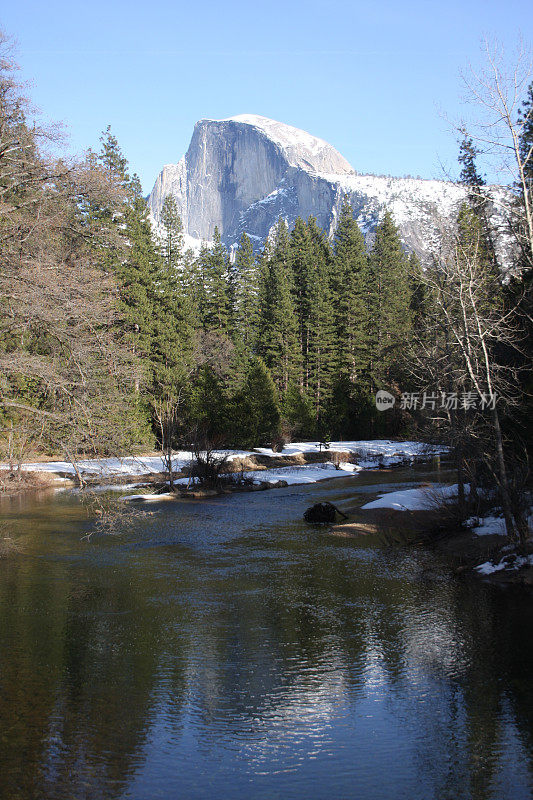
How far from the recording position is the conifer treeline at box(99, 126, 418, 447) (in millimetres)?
40156

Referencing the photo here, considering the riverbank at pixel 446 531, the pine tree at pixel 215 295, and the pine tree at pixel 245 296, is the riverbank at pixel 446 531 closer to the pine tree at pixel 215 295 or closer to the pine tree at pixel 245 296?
the pine tree at pixel 215 295

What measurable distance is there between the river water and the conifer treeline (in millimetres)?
24820

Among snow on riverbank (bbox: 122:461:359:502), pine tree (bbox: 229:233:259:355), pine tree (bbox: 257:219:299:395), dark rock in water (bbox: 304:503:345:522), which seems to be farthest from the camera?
pine tree (bbox: 229:233:259:355)

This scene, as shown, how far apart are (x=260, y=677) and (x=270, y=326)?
42.2 meters

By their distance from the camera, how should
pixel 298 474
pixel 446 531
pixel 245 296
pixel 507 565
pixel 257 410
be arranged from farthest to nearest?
pixel 245 296 < pixel 257 410 < pixel 298 474 < pixel 446 531 < pixel 507 565

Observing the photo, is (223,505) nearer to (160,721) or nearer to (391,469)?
(391,469)

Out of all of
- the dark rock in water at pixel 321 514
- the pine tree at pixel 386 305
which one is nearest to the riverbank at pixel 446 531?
the dark rock in water at pixel 321 514

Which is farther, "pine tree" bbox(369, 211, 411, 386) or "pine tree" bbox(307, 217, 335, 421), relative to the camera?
"pine tree" bbox(369, 211, 411, 386)

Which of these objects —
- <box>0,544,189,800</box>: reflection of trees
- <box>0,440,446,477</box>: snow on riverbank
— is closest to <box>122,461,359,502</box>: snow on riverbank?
<box>0,440,446,477</box>: snow on riverbank

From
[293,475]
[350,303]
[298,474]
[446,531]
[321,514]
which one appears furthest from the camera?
[350,303]

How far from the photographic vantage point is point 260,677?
8.58m

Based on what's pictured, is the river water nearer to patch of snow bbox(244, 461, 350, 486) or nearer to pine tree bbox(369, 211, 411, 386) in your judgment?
patch of snow bbox(244, 461, 350, 486)

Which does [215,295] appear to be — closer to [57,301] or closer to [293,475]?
[293,475]

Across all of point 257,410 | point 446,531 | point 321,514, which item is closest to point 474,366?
point 446,531
